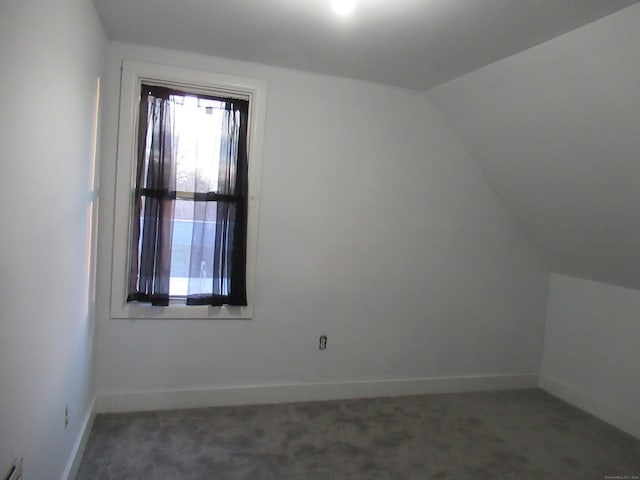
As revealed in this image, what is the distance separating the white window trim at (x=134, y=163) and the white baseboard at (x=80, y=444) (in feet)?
2.03

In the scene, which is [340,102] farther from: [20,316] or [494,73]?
[20,316]

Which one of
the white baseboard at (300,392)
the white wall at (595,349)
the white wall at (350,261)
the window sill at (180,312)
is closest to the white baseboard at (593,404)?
the white wall at (595,349)

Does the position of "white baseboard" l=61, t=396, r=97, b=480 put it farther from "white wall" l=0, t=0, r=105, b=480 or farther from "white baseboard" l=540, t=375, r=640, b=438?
"white baseboard" l=540, t=375, r=640, b=438

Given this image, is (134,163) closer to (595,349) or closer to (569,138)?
(569,138)

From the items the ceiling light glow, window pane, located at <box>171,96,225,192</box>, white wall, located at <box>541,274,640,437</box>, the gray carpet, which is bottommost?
the gray carpet

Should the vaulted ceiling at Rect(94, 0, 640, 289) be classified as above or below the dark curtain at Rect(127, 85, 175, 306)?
above

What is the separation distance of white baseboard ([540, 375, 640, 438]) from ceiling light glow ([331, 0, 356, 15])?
3391 millimetres

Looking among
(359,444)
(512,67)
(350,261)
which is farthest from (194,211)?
(512,67)

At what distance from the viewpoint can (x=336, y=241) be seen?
11.1ft

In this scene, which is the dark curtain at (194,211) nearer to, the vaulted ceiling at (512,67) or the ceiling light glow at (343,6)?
the vaulted ceiling at (512,67)

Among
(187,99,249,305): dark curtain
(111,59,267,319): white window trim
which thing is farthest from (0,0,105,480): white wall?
(187,99,249,305): dark curtain

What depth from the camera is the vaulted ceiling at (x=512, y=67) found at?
208 cm

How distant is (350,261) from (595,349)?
6.96ft

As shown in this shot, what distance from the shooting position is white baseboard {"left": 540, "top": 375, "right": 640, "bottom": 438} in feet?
10.5
